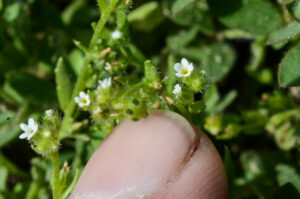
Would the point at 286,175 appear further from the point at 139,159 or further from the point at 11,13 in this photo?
the point at 11,13

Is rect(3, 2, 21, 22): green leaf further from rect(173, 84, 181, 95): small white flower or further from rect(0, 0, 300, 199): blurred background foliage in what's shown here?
rect(173, 84, 181, 95): small white flower

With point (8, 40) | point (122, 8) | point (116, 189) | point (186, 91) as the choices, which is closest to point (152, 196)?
point (116, 189)

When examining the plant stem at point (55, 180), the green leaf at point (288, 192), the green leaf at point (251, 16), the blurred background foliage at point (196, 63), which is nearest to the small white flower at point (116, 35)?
the blurred background foliage at point (196, 63)

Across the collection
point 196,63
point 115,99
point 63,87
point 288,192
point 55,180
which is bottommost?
point 288,192

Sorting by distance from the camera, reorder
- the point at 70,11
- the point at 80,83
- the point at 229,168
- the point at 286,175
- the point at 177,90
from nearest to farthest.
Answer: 1. the point at 177,90
2. the point at 229,168
3. the point at 80,83
4. the point at 286,175
5. the point at 70,11

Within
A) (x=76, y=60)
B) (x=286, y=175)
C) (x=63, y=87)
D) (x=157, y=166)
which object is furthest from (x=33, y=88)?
(x=286, y=175)

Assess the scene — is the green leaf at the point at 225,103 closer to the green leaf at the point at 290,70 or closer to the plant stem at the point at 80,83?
the green leaf at the point at 290,70

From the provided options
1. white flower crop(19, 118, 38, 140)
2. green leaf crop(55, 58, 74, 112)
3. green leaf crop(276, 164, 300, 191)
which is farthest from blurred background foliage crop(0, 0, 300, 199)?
white flower crop(19, 118, 38, 140)
